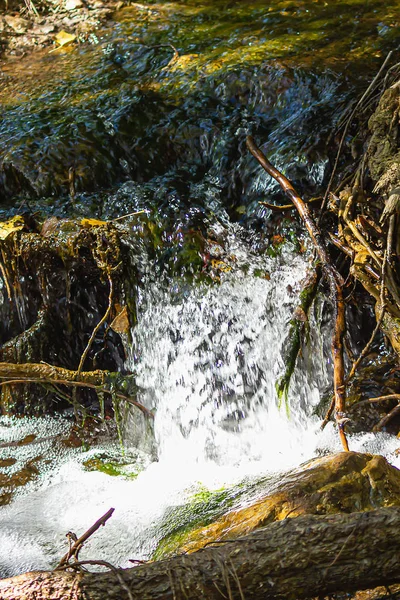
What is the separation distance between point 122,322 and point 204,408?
2.62ft

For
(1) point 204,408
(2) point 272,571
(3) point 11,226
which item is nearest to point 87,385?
(1) point 204,408

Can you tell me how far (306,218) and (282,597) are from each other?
2090 mm

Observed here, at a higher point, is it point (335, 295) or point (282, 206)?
point (282, 206)

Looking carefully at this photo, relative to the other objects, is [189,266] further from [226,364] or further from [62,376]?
[62,376]

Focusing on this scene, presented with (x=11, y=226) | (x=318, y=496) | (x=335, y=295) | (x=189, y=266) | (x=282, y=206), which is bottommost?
(x=318, y=496)

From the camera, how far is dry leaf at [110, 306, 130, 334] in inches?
162

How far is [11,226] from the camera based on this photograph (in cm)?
417

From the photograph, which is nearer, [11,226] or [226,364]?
[226,364]

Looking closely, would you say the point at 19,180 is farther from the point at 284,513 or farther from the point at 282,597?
the point at 282,597

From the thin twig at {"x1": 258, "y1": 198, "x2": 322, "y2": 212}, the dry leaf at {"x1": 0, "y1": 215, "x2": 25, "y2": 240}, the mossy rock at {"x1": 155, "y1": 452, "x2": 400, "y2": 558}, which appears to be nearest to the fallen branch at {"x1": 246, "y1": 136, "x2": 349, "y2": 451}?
the thin twig at {"x1": 258, "y1": 198, "x2": 322, "y2": 212}

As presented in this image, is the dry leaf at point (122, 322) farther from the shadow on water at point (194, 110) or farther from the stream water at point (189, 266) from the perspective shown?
the shadow on water at point (194, 110)


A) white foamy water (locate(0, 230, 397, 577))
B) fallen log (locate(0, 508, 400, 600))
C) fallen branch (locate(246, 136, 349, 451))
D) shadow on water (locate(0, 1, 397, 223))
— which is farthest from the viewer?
shadow on water (locate(0, 1, 397, 223))

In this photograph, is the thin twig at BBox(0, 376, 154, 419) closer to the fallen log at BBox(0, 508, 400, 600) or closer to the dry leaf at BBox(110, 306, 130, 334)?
the dry leaf at BBox(110, 306, 130, 334)

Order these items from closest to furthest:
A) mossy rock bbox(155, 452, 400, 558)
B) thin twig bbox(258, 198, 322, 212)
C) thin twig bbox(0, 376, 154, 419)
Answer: mossy rock bbox(155, 452, 400, 558) → thin twig bbox(258, 198, 322, 212) → thin twig bbox(0, 376, 154, 419)
